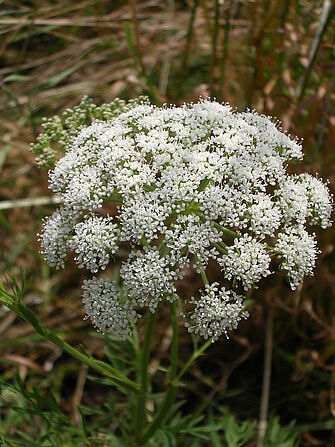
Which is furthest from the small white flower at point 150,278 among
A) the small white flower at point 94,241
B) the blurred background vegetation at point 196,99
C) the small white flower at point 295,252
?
the blurred background vegetation at point 196,99

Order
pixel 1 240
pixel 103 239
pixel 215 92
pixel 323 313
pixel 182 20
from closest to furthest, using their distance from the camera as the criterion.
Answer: pixel 103 239
pixel 323 313
pixel 215 92
pixel 1 240
pixel 182 20

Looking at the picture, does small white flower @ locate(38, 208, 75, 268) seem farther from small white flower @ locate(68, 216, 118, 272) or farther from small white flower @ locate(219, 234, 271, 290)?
small white flower @ locate(219, 234, 271, 290)

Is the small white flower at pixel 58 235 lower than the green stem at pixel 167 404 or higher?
higher

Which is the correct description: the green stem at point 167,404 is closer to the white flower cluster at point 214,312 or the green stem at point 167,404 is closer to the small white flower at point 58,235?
the white flower cluster at point 214,312

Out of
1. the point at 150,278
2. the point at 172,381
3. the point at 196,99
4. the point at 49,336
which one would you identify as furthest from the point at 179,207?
the point at 196,99

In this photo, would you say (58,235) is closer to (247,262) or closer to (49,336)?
(49,336)

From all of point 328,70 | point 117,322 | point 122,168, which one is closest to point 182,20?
point 328,70

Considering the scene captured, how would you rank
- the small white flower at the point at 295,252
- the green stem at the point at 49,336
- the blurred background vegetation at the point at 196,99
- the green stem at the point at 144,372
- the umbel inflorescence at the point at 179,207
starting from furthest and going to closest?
1. the blurred background vegetation at the point at 196,99
2. the green stem at the point at 144,372
3. the small white flower at the point at 295,252
4. the umbel inflorescence at the point at 179,207
5. the green stem at the point at 49,336

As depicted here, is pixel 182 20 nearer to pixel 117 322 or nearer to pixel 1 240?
pixel 1 240
